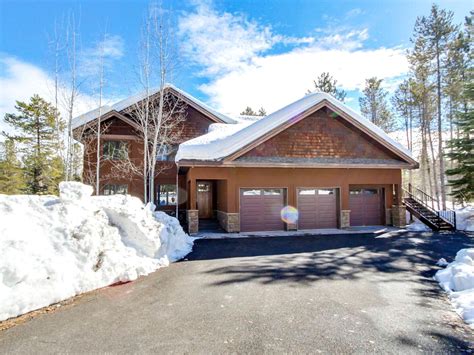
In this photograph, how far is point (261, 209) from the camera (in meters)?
12.8

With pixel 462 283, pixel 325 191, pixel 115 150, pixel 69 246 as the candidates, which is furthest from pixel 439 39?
pixel 69 246

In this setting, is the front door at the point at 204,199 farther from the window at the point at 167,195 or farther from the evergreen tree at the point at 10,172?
the evergreen tree at the point at 10,172

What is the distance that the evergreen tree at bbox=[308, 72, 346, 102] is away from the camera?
91.1ft

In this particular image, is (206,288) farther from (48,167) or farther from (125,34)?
(48,167)

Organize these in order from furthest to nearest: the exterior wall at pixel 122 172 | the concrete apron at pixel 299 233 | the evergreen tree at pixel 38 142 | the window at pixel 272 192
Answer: the evergreen tree at pixel 38 142 → the exterior wall at pixel 122 172 → the window at pixel 272 192 → the concrete apron at pixel 299 233

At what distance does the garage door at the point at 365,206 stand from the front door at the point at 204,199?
786 cm

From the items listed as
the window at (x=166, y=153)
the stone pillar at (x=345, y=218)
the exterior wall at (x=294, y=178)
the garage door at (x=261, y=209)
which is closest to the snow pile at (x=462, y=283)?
the stone pillar at (x=345, y=218)

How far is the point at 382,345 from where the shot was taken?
338 cm

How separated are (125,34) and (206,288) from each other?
1473 cm

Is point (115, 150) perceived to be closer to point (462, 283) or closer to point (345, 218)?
point (345, 218)

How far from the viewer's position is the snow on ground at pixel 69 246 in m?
4.27

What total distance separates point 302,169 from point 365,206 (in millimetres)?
4419

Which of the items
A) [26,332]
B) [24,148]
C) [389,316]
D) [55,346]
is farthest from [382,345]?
[24,148]

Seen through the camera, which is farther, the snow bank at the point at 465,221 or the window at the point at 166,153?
the window at the point at 166,153
